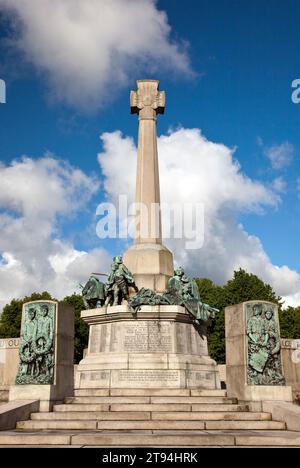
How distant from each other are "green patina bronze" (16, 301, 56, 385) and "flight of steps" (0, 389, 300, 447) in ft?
3.71

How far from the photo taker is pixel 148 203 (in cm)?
2278

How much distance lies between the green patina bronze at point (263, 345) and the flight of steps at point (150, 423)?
110cm

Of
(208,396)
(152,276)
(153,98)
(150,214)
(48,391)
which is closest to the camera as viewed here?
(48,391)

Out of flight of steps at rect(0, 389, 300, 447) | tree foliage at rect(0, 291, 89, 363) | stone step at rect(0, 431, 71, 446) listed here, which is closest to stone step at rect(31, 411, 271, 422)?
flight of steps at rect(0, 389, 300, 447)

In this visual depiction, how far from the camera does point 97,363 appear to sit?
18.4 meters

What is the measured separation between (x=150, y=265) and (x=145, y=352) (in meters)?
4.43

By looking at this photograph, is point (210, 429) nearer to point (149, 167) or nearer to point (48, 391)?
point (48, 391)

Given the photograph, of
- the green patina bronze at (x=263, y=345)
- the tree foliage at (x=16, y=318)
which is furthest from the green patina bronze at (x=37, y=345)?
the tree foliage at (x=16, y=318)

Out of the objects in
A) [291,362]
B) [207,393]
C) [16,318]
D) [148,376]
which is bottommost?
[207,393]

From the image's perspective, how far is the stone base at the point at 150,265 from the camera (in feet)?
68.5

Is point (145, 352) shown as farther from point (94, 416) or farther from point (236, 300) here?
point (236, 300)

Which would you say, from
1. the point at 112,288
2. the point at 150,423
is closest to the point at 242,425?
the point at 150,423
